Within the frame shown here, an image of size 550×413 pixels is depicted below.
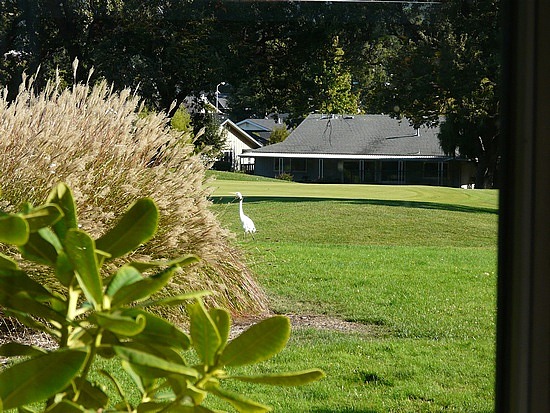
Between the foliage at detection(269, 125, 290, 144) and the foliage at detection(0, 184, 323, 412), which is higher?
the foliage at detection(269, 125, 290, 144)

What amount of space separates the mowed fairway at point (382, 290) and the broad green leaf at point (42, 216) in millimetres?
1274

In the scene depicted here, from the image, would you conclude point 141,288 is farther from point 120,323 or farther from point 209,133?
point 209,133

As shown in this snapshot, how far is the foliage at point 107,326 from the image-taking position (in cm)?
34

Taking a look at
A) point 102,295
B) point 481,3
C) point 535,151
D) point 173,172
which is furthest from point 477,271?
point 102,295

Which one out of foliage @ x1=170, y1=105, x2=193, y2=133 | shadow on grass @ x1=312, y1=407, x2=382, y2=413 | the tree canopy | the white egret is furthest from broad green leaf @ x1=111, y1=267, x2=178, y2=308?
the white egret

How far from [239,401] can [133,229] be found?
11 centimetres

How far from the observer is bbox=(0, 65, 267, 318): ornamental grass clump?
1.85 metres

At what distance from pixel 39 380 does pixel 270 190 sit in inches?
55.8

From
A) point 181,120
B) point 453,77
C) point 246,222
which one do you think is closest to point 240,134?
point 181,120

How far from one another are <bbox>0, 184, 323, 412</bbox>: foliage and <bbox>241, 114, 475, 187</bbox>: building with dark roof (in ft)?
4.10

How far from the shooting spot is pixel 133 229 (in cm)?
40

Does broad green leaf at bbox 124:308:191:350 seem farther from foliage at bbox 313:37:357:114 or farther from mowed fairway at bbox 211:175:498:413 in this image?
foliage at bbox 313:37:357:114

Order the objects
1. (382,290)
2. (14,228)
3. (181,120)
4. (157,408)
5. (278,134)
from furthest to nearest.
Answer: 1. (382,290)
2. (181,120)
3. (278,134)
4. (157,408)
5. (14,228)

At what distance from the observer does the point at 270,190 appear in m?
1.74
